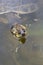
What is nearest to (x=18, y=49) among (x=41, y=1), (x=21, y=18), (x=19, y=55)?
(x=19, y=55)

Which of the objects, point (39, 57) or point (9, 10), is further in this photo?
point (9, 10)

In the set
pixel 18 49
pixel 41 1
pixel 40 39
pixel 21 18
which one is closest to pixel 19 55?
pixel 18 49

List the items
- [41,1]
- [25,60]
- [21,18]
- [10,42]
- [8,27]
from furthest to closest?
[41,1] < [21,18] < [8,27] < [10,42] < [25,60]

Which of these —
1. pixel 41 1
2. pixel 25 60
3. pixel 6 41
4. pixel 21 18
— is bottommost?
pixel 25 60

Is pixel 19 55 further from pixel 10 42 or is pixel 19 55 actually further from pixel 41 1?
pixel 41 1

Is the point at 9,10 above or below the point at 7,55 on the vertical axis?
above

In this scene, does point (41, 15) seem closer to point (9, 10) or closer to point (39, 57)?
point (9, 10)

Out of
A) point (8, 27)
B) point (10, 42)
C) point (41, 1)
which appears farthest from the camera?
point (41, 1)
